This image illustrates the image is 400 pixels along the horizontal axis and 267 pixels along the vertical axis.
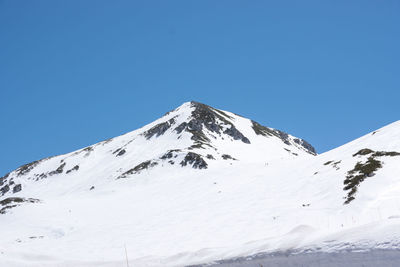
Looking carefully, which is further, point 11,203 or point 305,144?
point 305,144

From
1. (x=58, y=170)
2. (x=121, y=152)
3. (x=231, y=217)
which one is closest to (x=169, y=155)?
(x=121, y=152)

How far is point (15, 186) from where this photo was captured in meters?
113

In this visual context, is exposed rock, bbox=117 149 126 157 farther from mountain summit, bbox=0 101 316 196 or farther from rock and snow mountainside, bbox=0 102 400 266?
rock and snow mountainside, bbox=0 102 400 266

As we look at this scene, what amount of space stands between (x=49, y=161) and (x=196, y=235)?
124532 mm

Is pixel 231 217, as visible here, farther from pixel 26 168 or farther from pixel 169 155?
pixel 26 168

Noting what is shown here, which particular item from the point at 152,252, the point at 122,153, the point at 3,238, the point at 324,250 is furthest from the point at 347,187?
the point at 122,153

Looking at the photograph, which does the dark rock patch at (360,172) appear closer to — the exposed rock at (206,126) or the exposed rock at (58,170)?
the exposed rock at (206,126)

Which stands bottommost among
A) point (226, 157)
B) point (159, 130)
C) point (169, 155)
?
point (226, 157)

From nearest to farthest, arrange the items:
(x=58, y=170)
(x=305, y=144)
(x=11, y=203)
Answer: (x=11, y=203) → (x=58, y=170) → (x=305, y=144)

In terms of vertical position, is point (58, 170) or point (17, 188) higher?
point (58, 170)

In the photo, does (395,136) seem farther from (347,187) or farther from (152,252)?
(152,252)

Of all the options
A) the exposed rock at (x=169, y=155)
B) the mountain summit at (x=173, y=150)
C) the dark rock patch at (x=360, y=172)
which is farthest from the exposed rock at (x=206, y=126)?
the dark rock patch at (x=360, y=172)

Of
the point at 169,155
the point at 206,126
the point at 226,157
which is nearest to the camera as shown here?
the point at 169,155

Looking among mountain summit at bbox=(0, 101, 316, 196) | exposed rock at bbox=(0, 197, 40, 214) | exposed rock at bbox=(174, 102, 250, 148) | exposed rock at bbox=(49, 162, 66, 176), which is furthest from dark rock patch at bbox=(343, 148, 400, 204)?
exposed rock at bbox=(49, 162, 66, 176)
